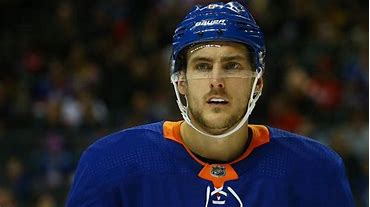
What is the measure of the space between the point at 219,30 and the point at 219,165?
0.37 metres

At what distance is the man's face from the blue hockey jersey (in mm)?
122

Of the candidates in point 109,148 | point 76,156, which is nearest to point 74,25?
point 76,156

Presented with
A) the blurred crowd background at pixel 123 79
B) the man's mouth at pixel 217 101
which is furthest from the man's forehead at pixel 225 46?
the blurred crowd background at pixel 123 79

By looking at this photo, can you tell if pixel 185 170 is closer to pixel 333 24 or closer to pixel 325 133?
pixel 325 133

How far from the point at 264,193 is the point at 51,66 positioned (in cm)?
643

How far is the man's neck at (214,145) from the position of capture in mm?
2496

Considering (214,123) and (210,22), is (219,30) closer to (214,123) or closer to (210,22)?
(210,22)

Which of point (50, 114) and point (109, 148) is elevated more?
point (109, 148)

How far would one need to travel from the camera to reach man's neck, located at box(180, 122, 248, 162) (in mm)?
2496

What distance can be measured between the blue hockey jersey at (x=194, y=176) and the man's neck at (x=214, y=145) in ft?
0.07

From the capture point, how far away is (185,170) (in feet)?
8.03

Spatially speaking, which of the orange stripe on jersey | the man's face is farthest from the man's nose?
the orange stripe on jersey

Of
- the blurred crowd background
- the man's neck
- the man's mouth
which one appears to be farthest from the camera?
the blurred crowd background

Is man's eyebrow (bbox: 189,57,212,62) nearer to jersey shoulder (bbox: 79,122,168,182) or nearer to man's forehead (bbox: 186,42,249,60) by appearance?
man's forehead (bbox: 186,42,249,60)
